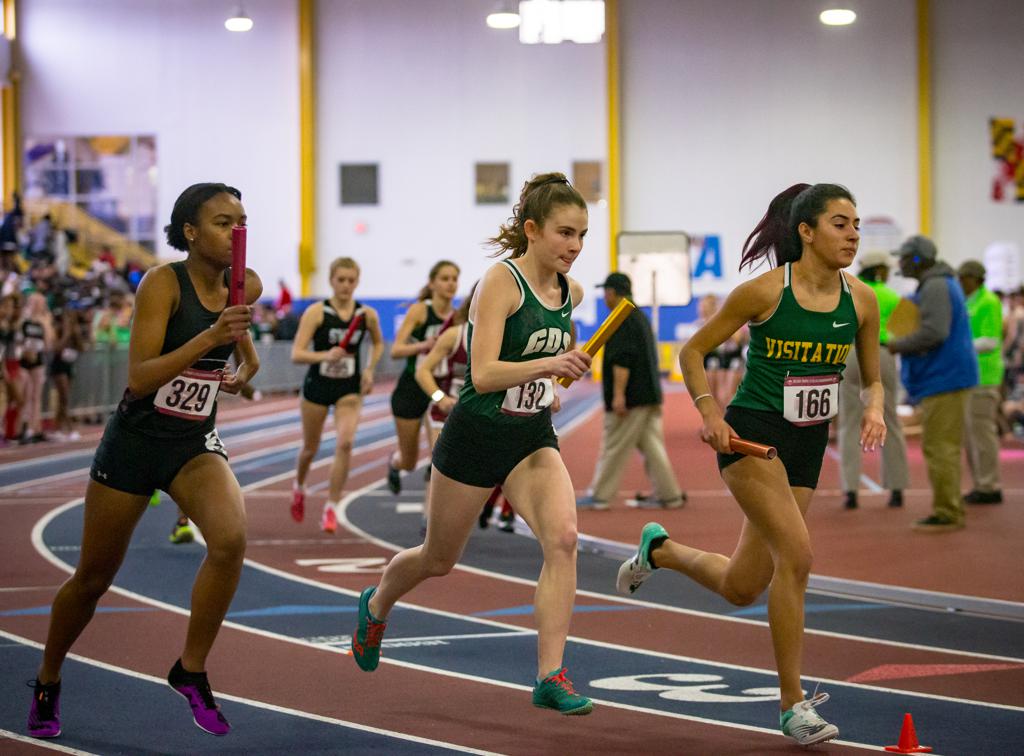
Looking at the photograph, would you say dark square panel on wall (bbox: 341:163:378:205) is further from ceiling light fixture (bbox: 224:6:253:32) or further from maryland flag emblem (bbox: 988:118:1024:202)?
maryland flag emblem (bbox: 988:118:1024:202)

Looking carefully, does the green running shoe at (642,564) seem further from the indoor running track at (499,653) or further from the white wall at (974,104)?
the white wall at (974,104)

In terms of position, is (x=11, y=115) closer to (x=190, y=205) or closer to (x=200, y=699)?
(x=190, y=205)

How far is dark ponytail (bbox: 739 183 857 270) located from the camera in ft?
18.1

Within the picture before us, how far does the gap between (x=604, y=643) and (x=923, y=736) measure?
88.8 inches

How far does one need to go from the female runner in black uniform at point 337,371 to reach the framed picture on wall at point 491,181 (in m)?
28.3

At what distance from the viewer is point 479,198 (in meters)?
39.9

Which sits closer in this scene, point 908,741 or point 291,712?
point 908,741

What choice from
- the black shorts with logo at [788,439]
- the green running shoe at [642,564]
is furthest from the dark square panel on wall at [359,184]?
the black shorts with logo at [788,439]

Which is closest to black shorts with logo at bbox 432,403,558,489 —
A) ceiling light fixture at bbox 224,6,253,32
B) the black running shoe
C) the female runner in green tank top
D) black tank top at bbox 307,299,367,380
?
the female runner in green tank top

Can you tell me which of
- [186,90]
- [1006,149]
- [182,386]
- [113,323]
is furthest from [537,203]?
[186,90]

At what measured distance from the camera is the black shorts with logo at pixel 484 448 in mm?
5594

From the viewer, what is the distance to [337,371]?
453 inches

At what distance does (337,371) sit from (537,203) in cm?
617

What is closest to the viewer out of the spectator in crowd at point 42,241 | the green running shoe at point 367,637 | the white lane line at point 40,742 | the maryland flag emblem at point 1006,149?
the white lane line at point 40,742
